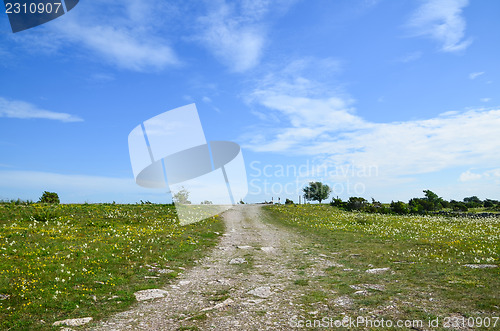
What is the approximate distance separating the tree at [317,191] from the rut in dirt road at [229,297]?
82.5 meters

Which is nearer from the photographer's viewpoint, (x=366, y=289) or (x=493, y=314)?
(x=493, y=314)

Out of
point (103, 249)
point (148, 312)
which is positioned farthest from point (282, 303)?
point (103, 249)

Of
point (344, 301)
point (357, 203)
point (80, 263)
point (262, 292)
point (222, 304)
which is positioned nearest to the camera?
point (344, 301)

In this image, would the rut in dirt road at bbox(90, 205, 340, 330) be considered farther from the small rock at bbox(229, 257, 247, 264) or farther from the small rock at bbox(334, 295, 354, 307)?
the small rock at bbox(334, 295, 354, 307)

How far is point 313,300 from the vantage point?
11.3 metres

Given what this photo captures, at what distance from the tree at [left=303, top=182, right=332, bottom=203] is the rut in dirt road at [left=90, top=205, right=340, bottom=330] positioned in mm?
82495

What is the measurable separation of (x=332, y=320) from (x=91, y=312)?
8395 millimetres

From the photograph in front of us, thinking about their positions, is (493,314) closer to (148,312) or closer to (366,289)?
(366,289)

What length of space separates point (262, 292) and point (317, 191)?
9139cm

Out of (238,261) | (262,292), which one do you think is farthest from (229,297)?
(238,261)

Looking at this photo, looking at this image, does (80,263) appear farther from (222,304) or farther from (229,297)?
(222,304)

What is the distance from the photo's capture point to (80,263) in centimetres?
1565

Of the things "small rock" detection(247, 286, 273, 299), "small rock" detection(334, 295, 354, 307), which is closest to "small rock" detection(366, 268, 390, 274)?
"small rock" detection(334, 295, 354, 307)

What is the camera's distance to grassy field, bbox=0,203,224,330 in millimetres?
11023
